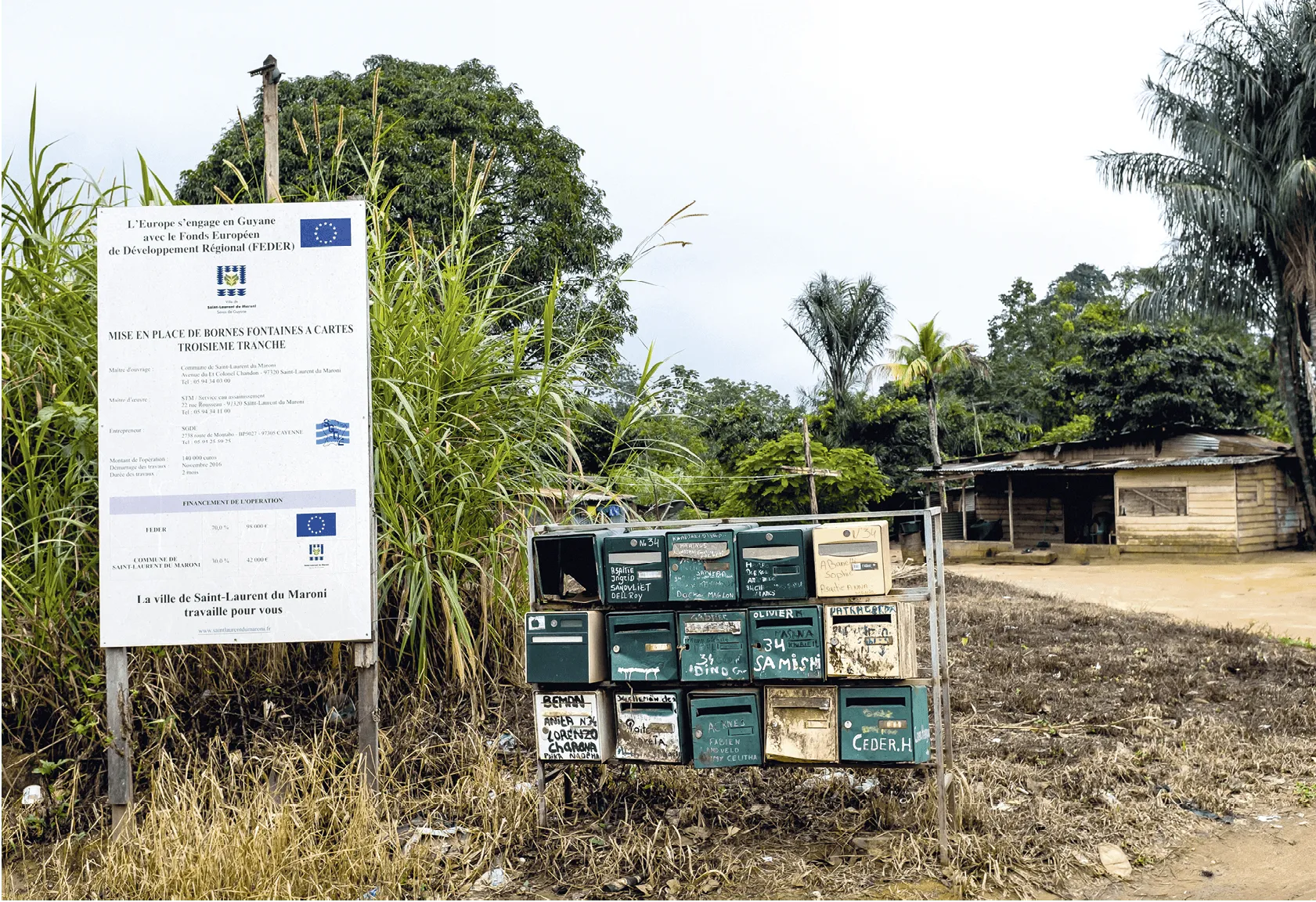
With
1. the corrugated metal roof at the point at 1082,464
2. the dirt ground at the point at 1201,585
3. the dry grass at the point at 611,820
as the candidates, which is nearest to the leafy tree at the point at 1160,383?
the corrugated metal roof at the point at 1082,464

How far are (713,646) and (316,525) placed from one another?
168 centimetres

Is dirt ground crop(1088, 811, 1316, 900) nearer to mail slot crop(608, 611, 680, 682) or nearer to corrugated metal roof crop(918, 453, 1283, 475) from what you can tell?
mail slot crop(608, 611, 680, 682)

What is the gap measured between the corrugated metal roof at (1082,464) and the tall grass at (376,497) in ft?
67.0

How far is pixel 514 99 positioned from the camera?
73.8 feet

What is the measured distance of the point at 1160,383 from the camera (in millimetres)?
25219

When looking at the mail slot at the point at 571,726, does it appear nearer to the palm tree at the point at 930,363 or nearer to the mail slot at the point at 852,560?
the mail slot at the point at 852,560

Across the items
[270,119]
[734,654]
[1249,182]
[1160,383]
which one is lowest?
[734,654]

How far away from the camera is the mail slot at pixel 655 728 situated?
4086 millimetres

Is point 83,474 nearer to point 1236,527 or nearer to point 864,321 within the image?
point 1236,527

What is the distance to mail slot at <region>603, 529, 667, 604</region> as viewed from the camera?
407cm

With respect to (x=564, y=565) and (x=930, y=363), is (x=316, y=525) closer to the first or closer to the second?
(x=564, y=565)

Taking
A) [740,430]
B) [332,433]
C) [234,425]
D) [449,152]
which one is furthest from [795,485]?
[234,425]

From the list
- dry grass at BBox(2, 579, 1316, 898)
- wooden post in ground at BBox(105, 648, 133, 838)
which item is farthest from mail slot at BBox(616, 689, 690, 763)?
wooden post in ground at BBox(105, 648, 133, 838)

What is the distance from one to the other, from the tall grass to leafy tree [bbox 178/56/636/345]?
12.7 m
